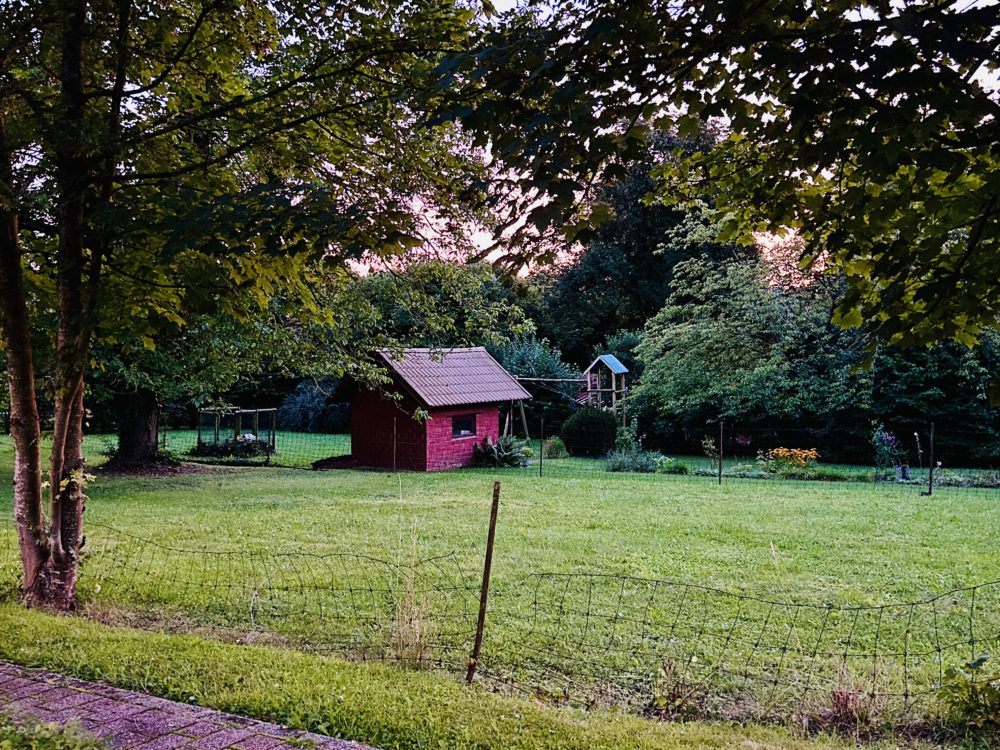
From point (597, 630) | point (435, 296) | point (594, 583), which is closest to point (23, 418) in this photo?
point (597, 630)

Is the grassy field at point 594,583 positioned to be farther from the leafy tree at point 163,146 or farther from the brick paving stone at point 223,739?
the leafy tree at point 163,146

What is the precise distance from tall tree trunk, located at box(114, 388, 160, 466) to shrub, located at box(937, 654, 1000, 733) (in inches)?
712

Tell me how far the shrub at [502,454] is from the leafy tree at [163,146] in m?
16.0

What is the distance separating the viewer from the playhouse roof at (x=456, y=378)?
20.4 metres

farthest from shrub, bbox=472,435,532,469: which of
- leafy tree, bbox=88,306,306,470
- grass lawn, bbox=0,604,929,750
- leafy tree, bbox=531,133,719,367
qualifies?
grass lawn, bbox=0,604,929,750

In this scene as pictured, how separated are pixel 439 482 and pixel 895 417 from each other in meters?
13.5

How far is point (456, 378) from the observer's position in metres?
22.4

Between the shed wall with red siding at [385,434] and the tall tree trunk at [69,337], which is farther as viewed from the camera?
the shed wall with red siding at [385,434]

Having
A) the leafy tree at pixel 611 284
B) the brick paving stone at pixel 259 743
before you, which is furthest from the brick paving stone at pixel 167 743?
the leafy tree at pixel 611 284

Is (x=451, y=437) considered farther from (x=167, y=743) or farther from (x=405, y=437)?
(x=167, y=743)

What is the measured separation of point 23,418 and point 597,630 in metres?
4.44

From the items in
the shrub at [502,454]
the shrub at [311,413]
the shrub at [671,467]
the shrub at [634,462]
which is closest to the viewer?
the shrub at [671,467]

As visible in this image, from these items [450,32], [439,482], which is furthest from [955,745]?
[439,482]

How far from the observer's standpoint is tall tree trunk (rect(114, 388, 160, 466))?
749 inches
